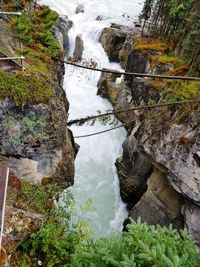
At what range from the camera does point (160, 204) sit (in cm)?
1655

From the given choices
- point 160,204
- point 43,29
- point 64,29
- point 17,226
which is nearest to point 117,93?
point 64,29

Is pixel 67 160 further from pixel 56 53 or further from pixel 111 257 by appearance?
pixel 111 257

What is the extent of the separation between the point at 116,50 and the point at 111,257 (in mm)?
32001

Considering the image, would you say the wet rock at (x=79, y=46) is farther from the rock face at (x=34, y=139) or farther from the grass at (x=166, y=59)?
the rock face at (x=34, y=139)

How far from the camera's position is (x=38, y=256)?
8.88m

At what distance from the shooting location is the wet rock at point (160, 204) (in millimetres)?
15867

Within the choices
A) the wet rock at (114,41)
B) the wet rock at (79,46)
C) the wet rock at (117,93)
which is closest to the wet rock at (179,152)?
the wet rock at (117,93)

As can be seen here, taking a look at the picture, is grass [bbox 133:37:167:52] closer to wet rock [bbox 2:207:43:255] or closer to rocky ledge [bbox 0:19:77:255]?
rocky ledge [bbox 0:19:77:255]

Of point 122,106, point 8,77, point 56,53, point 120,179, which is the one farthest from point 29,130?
point 122,106

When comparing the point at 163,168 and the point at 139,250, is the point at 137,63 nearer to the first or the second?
the point at 163,168

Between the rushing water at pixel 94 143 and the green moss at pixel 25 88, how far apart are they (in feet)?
17.9

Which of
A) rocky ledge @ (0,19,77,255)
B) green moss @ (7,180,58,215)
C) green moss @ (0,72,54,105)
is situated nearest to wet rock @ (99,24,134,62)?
rocky ledge @ (0,19,77,255)

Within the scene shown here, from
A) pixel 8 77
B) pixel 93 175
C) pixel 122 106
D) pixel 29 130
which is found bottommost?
pixel 93 175

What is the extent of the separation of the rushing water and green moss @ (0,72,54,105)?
5.45 metres
